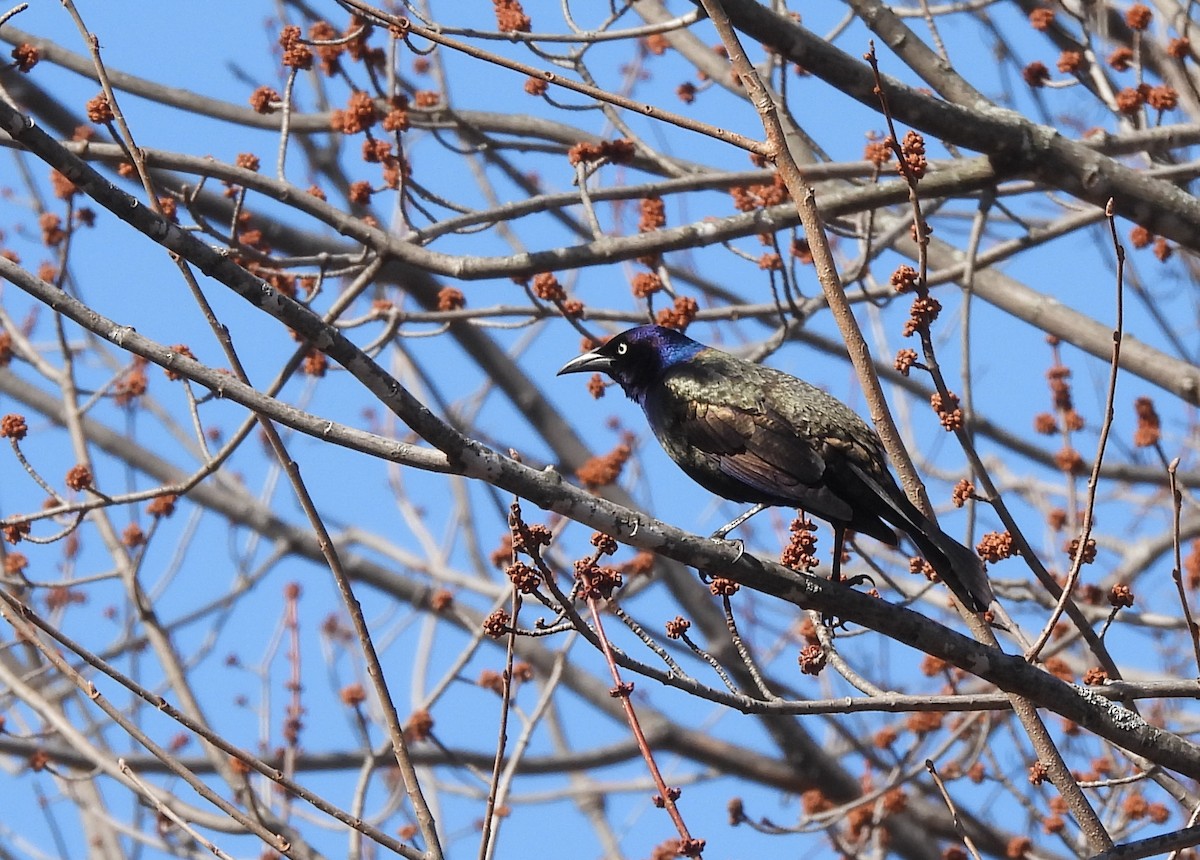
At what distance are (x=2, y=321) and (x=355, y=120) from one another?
175cm

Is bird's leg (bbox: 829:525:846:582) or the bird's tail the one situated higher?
bird's leg (bbox: 829:525:846:582)

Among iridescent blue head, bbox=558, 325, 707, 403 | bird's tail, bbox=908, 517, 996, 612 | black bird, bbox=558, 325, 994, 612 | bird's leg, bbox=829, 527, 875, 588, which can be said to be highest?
iridescent blue head, bbox=558, 325, 707, 403

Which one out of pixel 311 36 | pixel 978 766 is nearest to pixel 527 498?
pixel 311 36

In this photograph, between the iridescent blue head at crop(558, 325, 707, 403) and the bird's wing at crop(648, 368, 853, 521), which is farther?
the iridescent blue head at crop(558, 325, 707, 403)

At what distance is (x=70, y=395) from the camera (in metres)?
5.30

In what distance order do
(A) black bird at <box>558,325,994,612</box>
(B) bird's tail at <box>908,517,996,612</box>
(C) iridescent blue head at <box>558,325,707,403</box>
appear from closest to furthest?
(B) bird's tail at <box>908,517,996,612</box> < (A) black bird at <box>558,325,994,612</box> < (C) iridescent blue head at <box>558,325,707,403</box>

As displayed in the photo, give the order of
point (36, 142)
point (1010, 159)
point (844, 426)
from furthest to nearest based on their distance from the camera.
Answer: point (1010, 159) → point (844, 426) → point (36, 142)

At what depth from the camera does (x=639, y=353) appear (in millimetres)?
5012

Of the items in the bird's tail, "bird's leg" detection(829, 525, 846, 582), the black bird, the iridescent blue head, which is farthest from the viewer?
the iridescent blue head

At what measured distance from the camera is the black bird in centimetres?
403

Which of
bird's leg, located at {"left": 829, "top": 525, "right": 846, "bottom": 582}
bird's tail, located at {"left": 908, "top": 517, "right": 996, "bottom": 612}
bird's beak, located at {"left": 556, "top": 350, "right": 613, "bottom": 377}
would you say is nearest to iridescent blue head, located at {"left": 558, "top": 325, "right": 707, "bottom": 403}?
bird's beak, located at {"left": 556, "top": 350, "right": 613, "bottom": 377}

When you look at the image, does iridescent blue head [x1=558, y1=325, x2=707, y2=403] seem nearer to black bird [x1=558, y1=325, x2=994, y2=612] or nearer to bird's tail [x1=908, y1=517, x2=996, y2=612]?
black bird [x1=558, y1=325, x2=994, y2=612]

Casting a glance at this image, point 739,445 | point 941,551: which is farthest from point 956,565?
point 739,445

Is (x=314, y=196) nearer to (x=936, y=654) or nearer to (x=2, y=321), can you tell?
(x=2, y=321)
